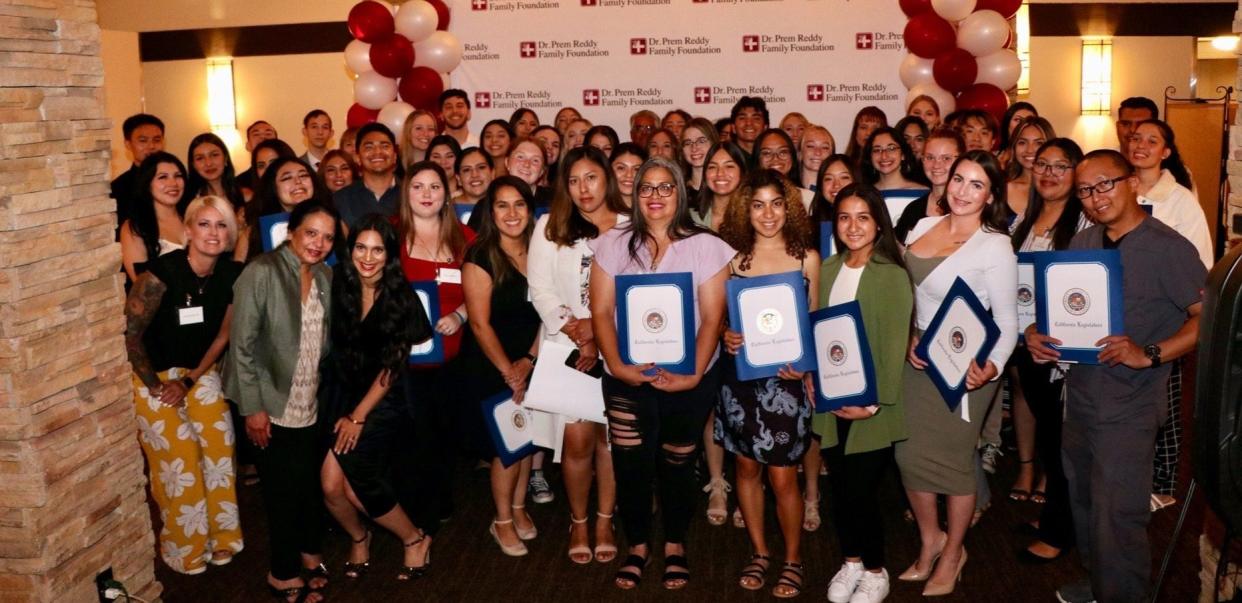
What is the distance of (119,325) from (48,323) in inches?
13.8

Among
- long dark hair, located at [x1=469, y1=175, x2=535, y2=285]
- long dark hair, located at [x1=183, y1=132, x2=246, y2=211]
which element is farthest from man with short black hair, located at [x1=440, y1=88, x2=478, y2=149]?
long dark hair, located at [x1=469, y1=175, x2=535, y2=285]

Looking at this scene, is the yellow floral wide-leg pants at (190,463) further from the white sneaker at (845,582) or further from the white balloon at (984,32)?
the white balloon at (984,32)

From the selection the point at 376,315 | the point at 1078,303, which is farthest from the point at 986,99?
the point at 376,315

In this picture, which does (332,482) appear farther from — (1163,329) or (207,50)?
(207,50)

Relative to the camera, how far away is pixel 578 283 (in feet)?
13.6

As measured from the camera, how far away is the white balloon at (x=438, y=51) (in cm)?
770

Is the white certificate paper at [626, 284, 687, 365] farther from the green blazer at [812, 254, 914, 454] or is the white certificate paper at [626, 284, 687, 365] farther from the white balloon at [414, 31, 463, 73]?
the white balloon at [414, 31, 463, 73]

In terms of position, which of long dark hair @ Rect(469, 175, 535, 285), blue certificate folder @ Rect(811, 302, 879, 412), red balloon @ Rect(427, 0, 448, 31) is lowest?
blue certificate folder @ Rect(811, 302, 879, 412)

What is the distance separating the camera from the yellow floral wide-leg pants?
4.05 metres

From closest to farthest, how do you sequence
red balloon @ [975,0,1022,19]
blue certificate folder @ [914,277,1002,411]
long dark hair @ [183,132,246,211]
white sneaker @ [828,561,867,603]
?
blue certificate folder @ [914,277,1002,411]
white sneaker @ [828,561,867,603]
long dark hair @ [183,132,246,211]
red balloon @ [975,0,1022,19]

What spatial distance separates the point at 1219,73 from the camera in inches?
455

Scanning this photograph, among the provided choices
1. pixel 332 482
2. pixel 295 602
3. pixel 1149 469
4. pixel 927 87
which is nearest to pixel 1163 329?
pixel 1149 469

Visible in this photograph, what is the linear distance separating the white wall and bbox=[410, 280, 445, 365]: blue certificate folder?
310 inches

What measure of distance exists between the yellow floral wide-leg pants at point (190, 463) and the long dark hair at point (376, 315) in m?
0.67
